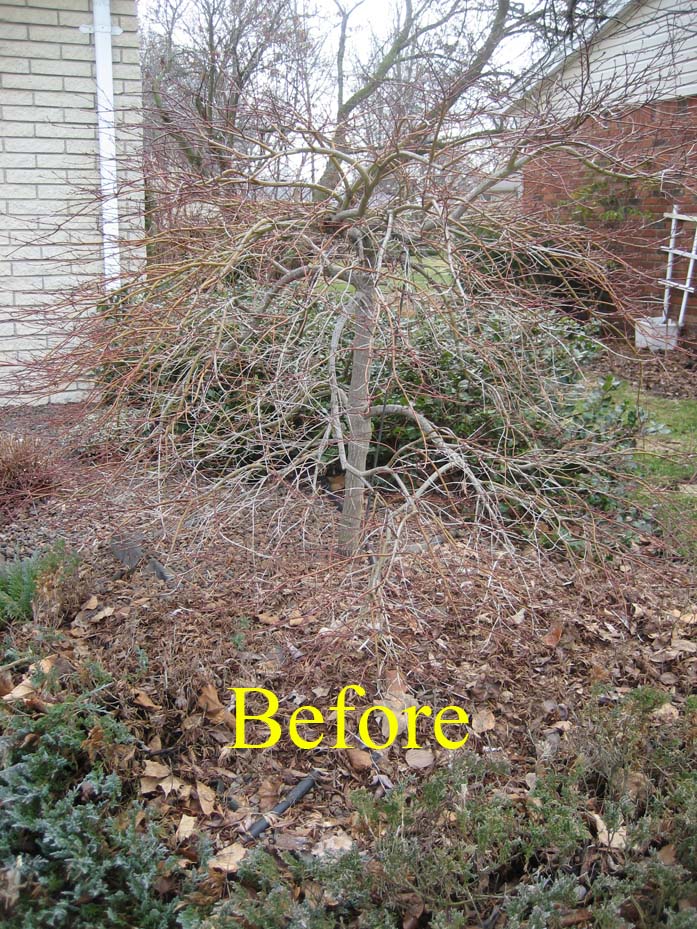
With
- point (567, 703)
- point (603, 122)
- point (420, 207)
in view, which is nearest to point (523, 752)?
point (567, 703)

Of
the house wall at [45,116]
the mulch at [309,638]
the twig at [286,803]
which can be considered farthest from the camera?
the house wall at [45,116]

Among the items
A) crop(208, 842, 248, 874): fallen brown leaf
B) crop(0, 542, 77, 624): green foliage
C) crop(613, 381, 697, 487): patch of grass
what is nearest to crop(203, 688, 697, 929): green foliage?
crop(208, 842, 248, 874): fallen brown leaf

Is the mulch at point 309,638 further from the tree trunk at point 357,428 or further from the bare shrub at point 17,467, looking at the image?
the bare shrub at point 17,467

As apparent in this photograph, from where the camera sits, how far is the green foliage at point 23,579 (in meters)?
2.66

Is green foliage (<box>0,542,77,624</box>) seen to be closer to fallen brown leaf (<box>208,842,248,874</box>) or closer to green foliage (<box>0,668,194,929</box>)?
green foliage (<box>0,668,194,929</box>)

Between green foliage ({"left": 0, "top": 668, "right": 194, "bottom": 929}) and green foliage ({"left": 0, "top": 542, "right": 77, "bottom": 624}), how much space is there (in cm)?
77

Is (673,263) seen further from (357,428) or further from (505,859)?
(505,859)

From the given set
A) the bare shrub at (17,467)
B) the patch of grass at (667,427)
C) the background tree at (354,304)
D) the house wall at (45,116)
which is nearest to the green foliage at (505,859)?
the background tree at (354,304)

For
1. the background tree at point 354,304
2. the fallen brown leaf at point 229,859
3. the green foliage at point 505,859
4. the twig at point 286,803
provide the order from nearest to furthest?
the green foliage at point 505,859
the fallen brown leaf at point 229,859
the twig at point 286,803
the background tree at point 354,304

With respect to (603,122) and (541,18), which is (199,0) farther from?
(603,122)

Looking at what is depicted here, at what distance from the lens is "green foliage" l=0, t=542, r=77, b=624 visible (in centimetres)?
266

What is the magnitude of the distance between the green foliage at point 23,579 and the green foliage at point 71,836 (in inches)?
30.3

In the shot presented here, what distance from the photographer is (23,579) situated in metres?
2.72

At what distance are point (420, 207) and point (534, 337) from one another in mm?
835
